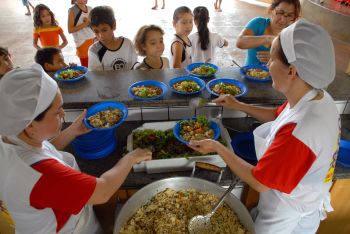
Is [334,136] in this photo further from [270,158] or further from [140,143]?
[140,143]

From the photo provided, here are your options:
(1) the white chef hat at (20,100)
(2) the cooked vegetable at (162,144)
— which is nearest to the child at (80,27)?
(2) the cooked vegetable at (162,144)

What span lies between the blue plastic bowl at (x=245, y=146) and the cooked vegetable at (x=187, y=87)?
543 mm

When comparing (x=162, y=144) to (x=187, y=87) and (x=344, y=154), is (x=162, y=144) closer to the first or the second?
(x=187, y=87)

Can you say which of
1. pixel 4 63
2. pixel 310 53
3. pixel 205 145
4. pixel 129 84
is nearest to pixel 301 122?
pixel 310 53

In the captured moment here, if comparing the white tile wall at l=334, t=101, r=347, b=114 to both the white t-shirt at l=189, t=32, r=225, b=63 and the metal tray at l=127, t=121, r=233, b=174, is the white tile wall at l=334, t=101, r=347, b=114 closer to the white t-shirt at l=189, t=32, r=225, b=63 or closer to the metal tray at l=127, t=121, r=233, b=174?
the metal tray at l=127, t=121, r=233, b=174

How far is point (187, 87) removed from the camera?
2.30 meters

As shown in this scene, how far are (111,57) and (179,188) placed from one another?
6.19 feet

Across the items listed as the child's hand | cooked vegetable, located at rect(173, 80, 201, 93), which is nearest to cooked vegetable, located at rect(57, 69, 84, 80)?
cooked vegetable, located at rect(173, 80, 201, 93)

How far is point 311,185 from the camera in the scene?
1464mm

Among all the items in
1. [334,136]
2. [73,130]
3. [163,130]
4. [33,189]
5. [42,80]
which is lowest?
[163,130]

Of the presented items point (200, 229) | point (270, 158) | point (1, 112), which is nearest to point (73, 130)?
point (1, 112)

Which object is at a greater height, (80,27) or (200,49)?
(80,27)

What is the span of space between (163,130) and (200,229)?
773mm

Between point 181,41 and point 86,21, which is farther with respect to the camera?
point 86,21
